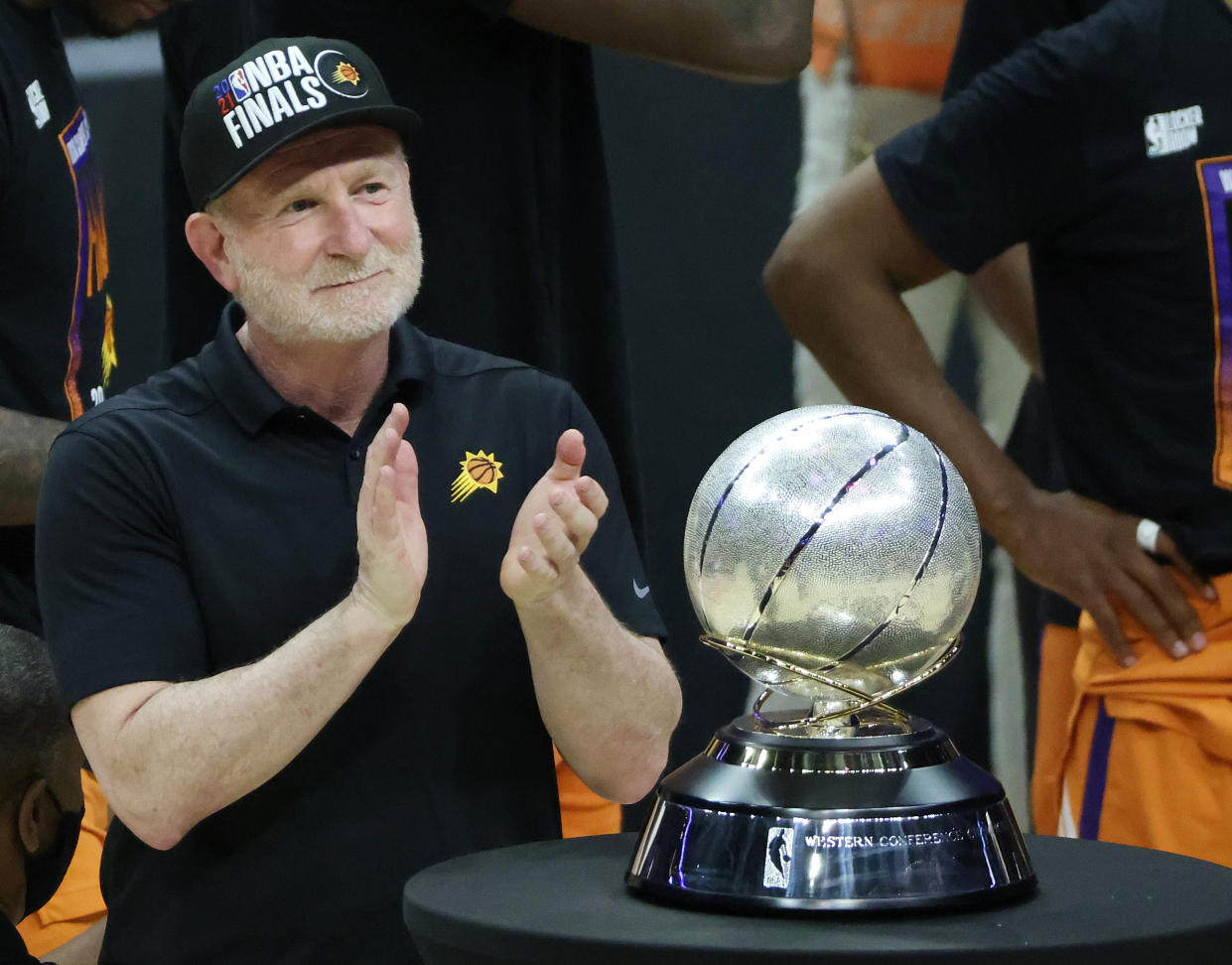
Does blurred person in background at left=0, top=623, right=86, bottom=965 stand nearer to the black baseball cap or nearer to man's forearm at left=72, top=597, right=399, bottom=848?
man's forearm at left=72, top=597, right=399, bottom=848

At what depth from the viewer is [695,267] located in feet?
9.59

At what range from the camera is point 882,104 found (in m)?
2.96

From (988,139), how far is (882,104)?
79cm

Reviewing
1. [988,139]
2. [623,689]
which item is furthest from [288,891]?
[988,139]

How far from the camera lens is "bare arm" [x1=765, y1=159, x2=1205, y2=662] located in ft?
7.45

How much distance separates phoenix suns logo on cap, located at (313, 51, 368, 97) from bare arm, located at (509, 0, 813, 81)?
0.36 metres

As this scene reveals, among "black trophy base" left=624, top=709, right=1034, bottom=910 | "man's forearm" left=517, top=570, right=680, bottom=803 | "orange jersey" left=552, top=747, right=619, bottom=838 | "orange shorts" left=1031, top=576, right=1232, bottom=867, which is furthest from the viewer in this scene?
"orange jersey" left=552, top=747, right=619, bottom=838

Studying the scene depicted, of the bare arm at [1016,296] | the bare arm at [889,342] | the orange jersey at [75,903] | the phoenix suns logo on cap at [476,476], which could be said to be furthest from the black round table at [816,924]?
the bare arm at [1016,296]

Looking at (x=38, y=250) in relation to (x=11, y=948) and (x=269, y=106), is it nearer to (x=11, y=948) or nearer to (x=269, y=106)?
(x=269, y=106)

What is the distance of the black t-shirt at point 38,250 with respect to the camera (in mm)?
2184

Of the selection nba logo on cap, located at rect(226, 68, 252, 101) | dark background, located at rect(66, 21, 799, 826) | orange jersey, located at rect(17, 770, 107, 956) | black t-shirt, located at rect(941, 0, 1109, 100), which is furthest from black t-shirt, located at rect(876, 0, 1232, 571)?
orange jersey, located at rect(17, 770, 107, 956)

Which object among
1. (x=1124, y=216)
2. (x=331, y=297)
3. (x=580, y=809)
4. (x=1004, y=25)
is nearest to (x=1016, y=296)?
(x=1004, y=25)

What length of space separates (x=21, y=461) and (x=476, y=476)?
65cm

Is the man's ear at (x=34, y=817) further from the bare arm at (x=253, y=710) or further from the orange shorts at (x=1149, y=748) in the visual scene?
the orange shorts at (x=1149, y=748)
